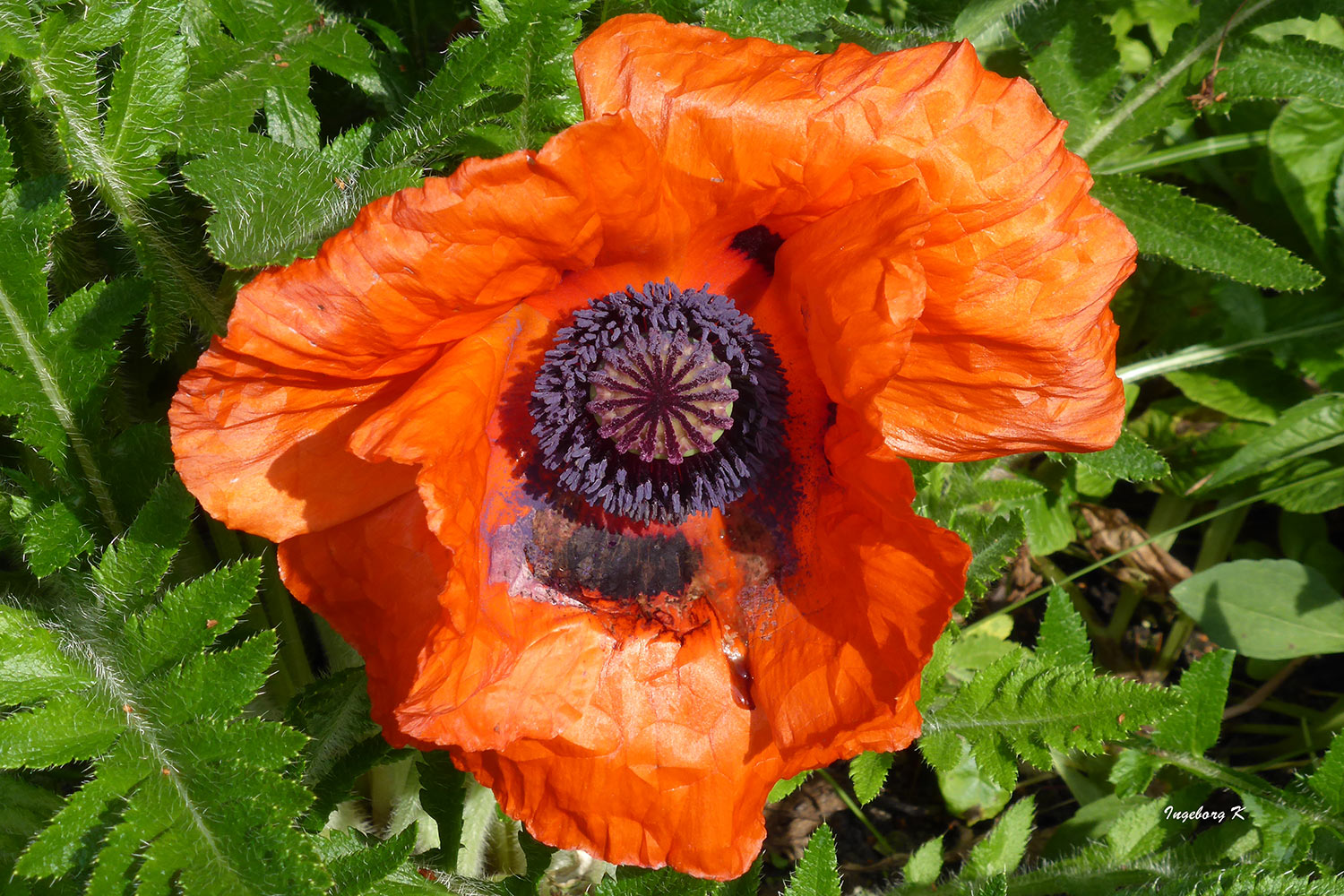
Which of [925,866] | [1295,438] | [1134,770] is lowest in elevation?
[925,866]

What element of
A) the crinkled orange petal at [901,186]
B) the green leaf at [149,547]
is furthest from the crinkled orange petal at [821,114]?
the green leaf at [149,547]

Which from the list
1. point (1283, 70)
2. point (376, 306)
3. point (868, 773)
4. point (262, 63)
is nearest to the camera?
point (376, 306)

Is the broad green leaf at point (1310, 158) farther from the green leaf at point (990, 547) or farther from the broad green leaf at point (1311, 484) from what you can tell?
the green leaf at point (990, 547)

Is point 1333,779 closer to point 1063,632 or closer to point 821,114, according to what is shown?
point 1063,632

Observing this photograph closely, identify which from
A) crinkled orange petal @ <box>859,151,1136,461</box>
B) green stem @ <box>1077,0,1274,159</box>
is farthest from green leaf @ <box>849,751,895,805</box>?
green stem @ <box>1077,0,1274,159</box>

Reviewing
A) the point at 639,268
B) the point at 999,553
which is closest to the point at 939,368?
the point at 639,268

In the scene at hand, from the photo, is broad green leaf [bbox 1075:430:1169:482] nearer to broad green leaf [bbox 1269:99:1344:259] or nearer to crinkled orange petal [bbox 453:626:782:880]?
broad green leaf [bbox 1269:99:1344:259]

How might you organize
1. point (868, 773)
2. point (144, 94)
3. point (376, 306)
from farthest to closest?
point (868, 773)
point (144, 94)
point (376, 306)

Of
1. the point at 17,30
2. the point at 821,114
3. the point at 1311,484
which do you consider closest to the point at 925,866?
the point at 1311,484

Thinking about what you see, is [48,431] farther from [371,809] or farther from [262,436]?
[371,809]
